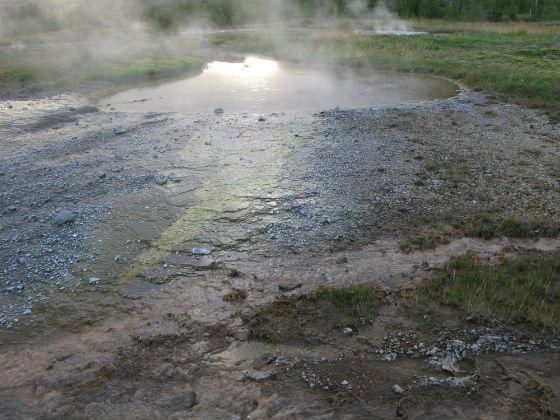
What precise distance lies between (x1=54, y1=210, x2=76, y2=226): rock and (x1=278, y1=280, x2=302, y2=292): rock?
143 inches

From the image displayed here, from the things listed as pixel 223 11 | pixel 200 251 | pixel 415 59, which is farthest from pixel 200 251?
pixel 223 11

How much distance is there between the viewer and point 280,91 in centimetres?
1620

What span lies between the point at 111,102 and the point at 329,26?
2671cm

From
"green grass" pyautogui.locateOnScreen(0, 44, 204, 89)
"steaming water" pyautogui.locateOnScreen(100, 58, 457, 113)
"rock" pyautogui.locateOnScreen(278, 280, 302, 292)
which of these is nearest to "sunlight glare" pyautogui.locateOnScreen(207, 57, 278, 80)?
"steaming water" pyautogui.locateOnScreen(100, 58, 457, 113)

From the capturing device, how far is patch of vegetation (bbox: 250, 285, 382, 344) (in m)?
5.18

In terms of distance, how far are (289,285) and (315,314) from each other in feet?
2.28

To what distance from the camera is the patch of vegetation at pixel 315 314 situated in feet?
17.0

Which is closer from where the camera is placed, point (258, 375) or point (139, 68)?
point (258, 375)

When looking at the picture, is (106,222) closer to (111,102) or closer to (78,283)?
(78,283)

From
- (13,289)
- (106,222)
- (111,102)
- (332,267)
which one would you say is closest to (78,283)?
(13,289)

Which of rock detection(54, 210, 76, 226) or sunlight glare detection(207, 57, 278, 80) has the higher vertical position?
sunlight glare detection(207, 57, 278, 80)

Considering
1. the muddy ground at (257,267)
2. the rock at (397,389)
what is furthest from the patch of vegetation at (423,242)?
the rock at (397,389)

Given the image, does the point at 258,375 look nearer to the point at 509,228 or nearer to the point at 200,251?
the point at 200,251

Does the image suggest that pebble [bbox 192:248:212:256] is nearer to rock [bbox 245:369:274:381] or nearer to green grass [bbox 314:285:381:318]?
green grass [bbox 314:285:381:318]
